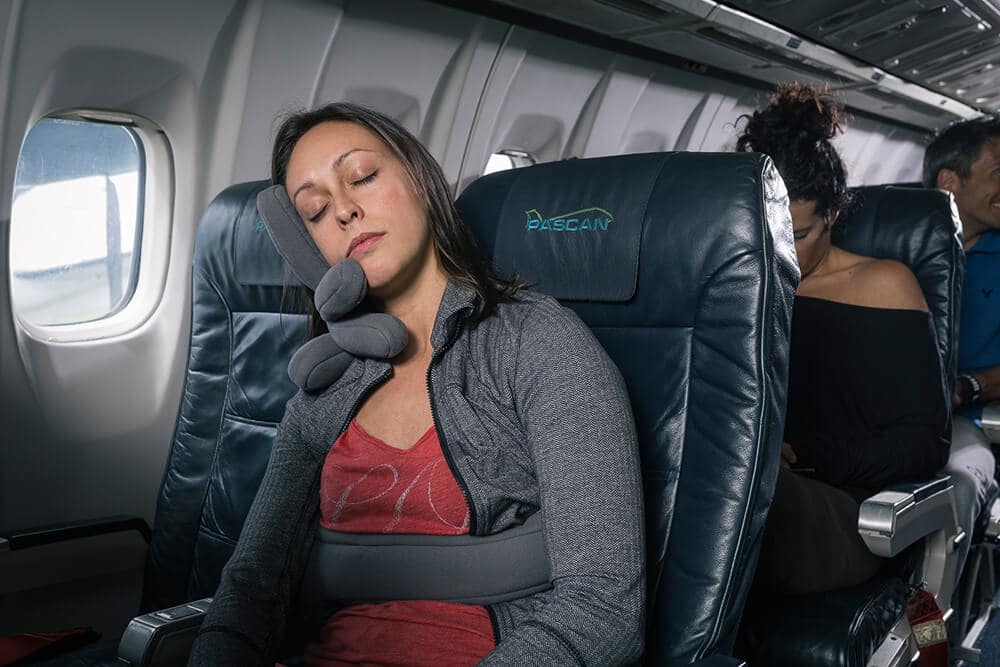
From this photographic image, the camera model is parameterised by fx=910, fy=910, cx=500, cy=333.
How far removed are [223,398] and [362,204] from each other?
1166 millimetres

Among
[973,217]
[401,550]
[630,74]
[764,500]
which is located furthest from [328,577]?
[630,74]

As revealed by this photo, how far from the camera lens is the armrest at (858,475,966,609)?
1.95 meters

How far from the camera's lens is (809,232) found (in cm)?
261

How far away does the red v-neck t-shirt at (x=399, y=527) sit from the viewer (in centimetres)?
147

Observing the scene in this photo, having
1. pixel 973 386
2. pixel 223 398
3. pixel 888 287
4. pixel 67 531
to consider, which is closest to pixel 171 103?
pixel 223 398

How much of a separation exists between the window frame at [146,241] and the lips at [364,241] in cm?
158

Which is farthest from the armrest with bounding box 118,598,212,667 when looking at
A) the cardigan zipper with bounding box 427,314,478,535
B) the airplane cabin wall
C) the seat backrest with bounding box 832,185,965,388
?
the seat backrest with bounding box 832,185,965,388

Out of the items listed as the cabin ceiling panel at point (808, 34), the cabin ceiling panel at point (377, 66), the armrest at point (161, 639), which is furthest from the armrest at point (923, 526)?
the cabin ceiling panel at point (377, 66)

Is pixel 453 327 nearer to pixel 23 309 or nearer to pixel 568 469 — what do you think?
pixel 568 469

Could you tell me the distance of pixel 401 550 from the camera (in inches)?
61.1

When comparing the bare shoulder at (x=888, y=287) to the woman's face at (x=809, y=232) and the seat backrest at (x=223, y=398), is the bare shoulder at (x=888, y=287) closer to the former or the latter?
the woman's face at (x=809, y=232)

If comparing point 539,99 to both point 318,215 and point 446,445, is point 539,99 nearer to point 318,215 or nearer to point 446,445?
point 318,215

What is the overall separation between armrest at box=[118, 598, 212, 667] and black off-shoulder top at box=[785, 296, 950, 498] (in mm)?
1619

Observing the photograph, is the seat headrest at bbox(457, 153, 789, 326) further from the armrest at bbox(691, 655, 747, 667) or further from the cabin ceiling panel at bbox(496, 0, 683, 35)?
the cabin ceiling panel at bbox(496, 0, 683, 35)
